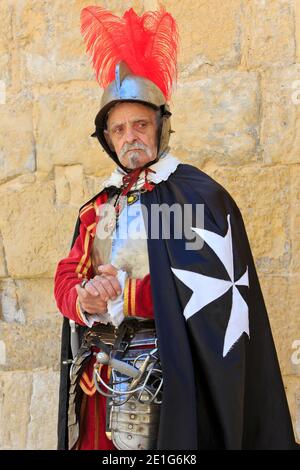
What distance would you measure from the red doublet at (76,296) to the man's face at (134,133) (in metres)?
0.21

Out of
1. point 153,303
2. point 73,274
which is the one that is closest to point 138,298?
point 153,303

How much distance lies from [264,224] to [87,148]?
872 millimetres

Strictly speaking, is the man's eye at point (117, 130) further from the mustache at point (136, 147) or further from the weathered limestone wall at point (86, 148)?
the weathered limestone wall at point (86, 148)

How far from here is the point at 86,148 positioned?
3562 mm

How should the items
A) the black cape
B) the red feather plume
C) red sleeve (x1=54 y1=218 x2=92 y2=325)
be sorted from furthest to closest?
1. the red feather plume
2. red sleeve (x1=54 y1=218 x2=92 y2=325)
3. the black cape

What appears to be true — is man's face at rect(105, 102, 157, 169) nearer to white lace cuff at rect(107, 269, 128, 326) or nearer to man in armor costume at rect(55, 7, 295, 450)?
man in armor costume at rect(55, 7, 295, 450)

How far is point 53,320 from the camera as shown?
3629 mm

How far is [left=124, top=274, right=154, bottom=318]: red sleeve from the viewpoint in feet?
8.18

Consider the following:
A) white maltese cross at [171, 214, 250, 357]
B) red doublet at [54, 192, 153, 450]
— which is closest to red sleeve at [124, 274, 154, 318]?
red doublet at [54, 192, 153, 450]

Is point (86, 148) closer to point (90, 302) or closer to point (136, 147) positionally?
point (136, 147)

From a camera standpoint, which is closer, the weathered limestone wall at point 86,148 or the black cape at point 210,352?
the black cape at point 210,352

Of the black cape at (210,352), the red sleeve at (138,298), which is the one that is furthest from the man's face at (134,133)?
the red sleeve at (138,298)

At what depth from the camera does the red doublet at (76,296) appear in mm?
2514
